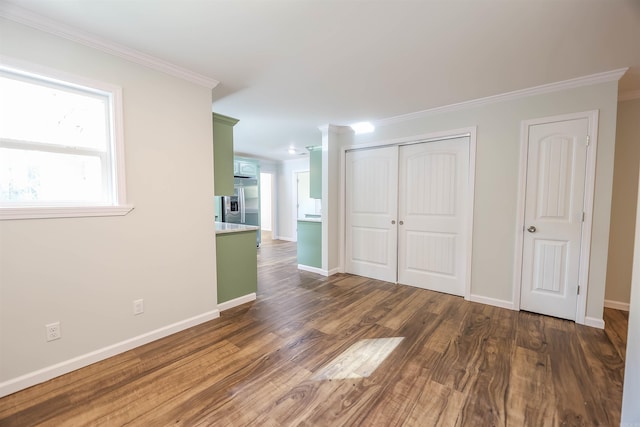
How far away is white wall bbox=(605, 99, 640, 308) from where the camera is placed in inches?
110

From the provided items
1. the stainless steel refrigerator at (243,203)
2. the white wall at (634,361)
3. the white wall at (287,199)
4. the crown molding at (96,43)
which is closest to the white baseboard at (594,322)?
the white wall at (634,361)

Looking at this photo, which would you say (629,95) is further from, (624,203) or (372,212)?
(372,212)

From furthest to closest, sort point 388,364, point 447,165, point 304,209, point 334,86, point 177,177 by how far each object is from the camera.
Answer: point 304,209 → point 447,165 → point 334,86 → point 177,177 → point 388,364

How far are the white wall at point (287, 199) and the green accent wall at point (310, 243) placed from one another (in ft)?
9.28

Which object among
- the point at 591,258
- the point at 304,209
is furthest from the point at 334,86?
the point at 304,209

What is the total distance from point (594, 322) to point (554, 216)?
1.06 meters

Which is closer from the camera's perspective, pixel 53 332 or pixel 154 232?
pixel 53 332

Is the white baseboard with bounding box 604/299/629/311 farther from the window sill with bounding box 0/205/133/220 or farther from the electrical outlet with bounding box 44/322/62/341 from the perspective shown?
the electrical outlet with bounding box 44/322/62/341

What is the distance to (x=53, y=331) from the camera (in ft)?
5.98

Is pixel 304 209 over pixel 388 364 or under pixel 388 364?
over

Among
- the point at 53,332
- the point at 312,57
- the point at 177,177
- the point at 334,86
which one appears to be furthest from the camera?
the point at 334,86

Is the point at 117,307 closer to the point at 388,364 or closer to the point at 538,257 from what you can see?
the point at 388,364

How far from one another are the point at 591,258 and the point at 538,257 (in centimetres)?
39

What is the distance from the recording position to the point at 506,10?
1.60m
